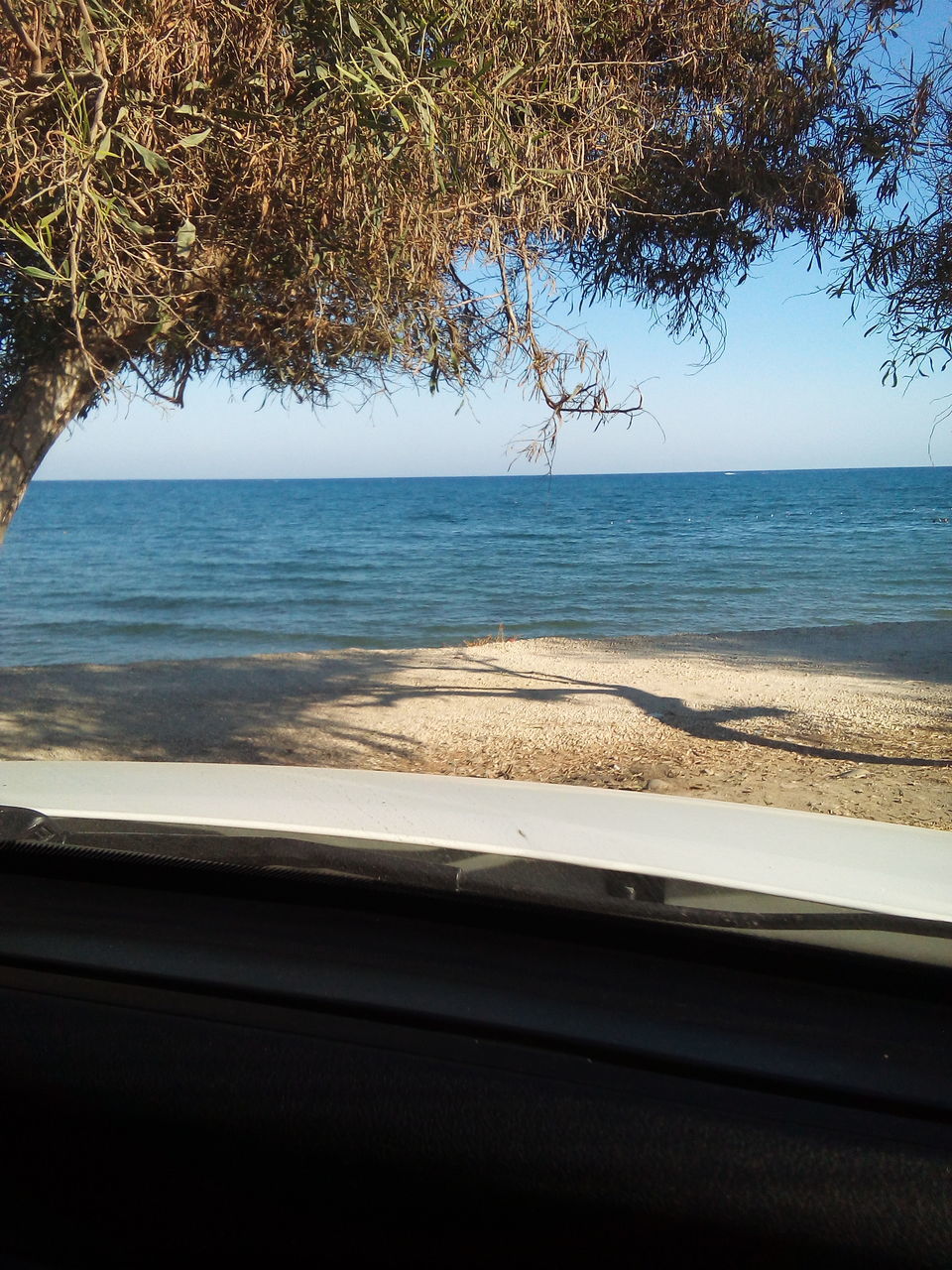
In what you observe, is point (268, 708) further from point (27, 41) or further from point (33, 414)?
point (27, 41)

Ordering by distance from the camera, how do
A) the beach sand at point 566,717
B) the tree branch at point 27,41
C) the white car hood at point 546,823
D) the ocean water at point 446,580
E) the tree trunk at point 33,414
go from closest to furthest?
the white car hood at point 546,823 → the tree branch at point 27,41 → the tree trunk at point 33,414 → the beach sand at point 566,717 → the ocean water at point 446,580

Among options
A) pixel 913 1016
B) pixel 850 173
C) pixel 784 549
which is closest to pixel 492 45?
pixel 850 173

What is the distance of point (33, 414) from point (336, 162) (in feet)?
6.59

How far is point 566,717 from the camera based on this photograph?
9516 mm

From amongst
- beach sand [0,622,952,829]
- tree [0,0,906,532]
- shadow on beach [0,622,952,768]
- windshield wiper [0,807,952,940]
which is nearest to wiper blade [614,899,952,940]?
windshield wiper [0,807,952,940]

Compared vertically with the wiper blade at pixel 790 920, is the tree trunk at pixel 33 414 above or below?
above

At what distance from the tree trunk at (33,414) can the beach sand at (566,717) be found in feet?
11.0

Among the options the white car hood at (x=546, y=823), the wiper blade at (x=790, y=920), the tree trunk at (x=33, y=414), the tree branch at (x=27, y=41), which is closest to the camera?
the wiper blade at (x=790, y=920)

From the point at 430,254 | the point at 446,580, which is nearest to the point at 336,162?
the point at 430,254

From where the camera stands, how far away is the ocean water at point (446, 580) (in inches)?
779

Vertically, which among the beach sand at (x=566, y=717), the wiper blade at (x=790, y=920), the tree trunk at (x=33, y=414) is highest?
the tree trunk at (x=33, y=414)

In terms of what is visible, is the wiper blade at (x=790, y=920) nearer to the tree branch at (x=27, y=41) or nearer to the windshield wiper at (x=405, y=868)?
the windshield wiper at (x=405, y=868)

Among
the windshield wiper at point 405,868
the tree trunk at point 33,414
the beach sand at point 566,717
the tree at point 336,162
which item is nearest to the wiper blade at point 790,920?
the windshield wiper at point 405,868

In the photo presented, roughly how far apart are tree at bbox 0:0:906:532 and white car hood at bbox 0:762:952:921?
6.81 ft
